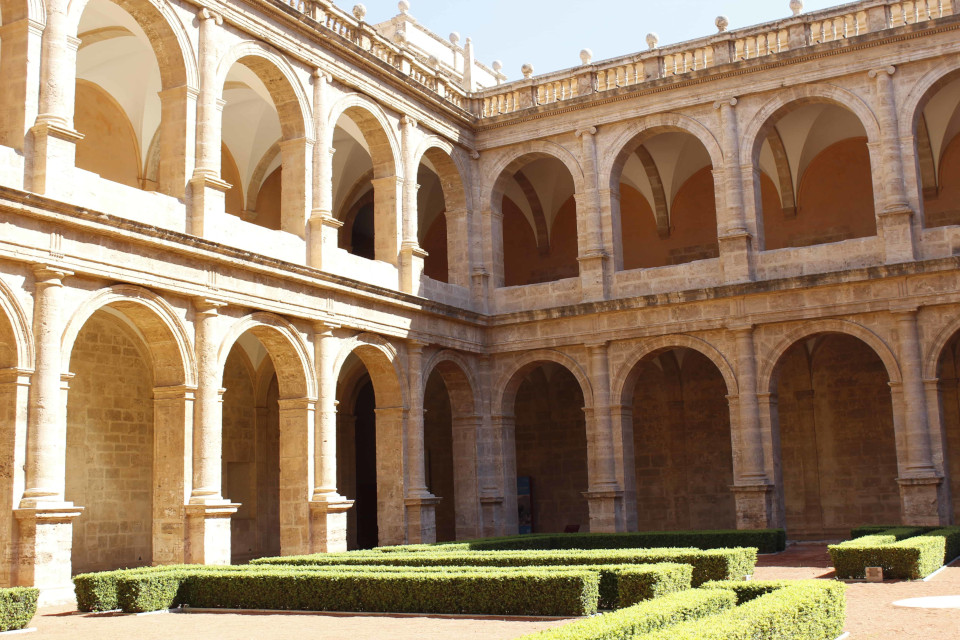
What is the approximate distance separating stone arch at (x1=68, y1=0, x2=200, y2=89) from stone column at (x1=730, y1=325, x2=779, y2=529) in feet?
35.8

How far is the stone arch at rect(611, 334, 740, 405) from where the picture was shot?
2028cm

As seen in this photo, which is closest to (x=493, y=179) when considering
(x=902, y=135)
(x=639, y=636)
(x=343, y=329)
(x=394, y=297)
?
(x=394, y=297)

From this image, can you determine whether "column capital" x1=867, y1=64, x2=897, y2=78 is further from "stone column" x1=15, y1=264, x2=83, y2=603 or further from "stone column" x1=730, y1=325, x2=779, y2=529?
"stone column" x1=15, y1=264, x2=83, y2=603

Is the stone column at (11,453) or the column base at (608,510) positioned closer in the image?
the stone column at (11,453)

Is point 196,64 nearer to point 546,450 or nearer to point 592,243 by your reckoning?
point 592,243

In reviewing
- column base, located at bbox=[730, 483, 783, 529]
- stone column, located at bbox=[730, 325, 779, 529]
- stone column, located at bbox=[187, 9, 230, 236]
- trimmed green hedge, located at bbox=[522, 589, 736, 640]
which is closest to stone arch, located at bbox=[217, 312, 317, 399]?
stone column, located at bbox=[187, 9, 230, 236]

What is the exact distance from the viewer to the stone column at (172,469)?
569 inches

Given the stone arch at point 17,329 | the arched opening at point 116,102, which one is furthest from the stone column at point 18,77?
the arched opening at point 116,102

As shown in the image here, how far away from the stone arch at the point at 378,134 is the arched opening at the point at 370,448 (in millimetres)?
3621

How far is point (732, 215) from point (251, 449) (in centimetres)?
1142

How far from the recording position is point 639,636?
667 cm

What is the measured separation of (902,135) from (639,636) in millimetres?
15258

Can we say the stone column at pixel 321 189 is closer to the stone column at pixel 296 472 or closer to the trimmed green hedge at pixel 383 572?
the stone column at pixel 296 472

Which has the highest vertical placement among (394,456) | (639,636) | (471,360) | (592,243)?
(592,243)
